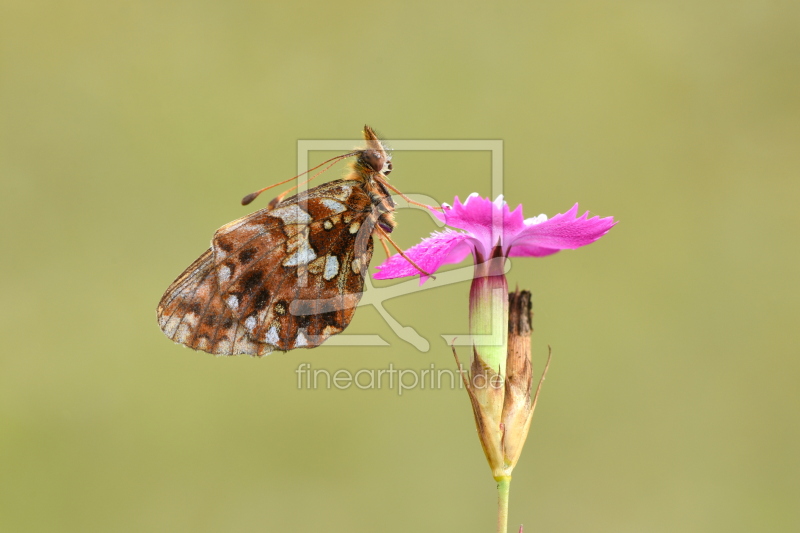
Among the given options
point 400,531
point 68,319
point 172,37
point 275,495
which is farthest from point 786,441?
point 172,37

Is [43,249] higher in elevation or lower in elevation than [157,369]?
higher

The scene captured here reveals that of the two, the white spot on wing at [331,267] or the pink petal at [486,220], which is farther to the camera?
the white spot on wing at [331,267]

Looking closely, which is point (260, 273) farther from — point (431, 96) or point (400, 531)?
point (431, 96)

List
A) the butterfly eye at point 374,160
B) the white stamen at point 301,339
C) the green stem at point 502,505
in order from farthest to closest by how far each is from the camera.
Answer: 1. the butterfly eye at point 374,160
2. the white stamen at point 301,339
3. the green stem at point 502,505

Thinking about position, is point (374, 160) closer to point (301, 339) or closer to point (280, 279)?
point (280, 279)

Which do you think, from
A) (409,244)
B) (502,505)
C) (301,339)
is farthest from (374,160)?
(409,244)

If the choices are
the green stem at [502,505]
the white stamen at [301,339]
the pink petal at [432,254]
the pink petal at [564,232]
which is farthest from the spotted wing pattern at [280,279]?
the green stem at [502,505]

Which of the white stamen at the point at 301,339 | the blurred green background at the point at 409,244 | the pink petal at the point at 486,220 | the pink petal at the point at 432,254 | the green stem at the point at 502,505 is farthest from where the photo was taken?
the blurred green background at the point at 409,244

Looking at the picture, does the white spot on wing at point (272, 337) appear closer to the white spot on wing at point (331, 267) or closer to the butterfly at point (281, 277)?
the butterfly at point (281, 277)
